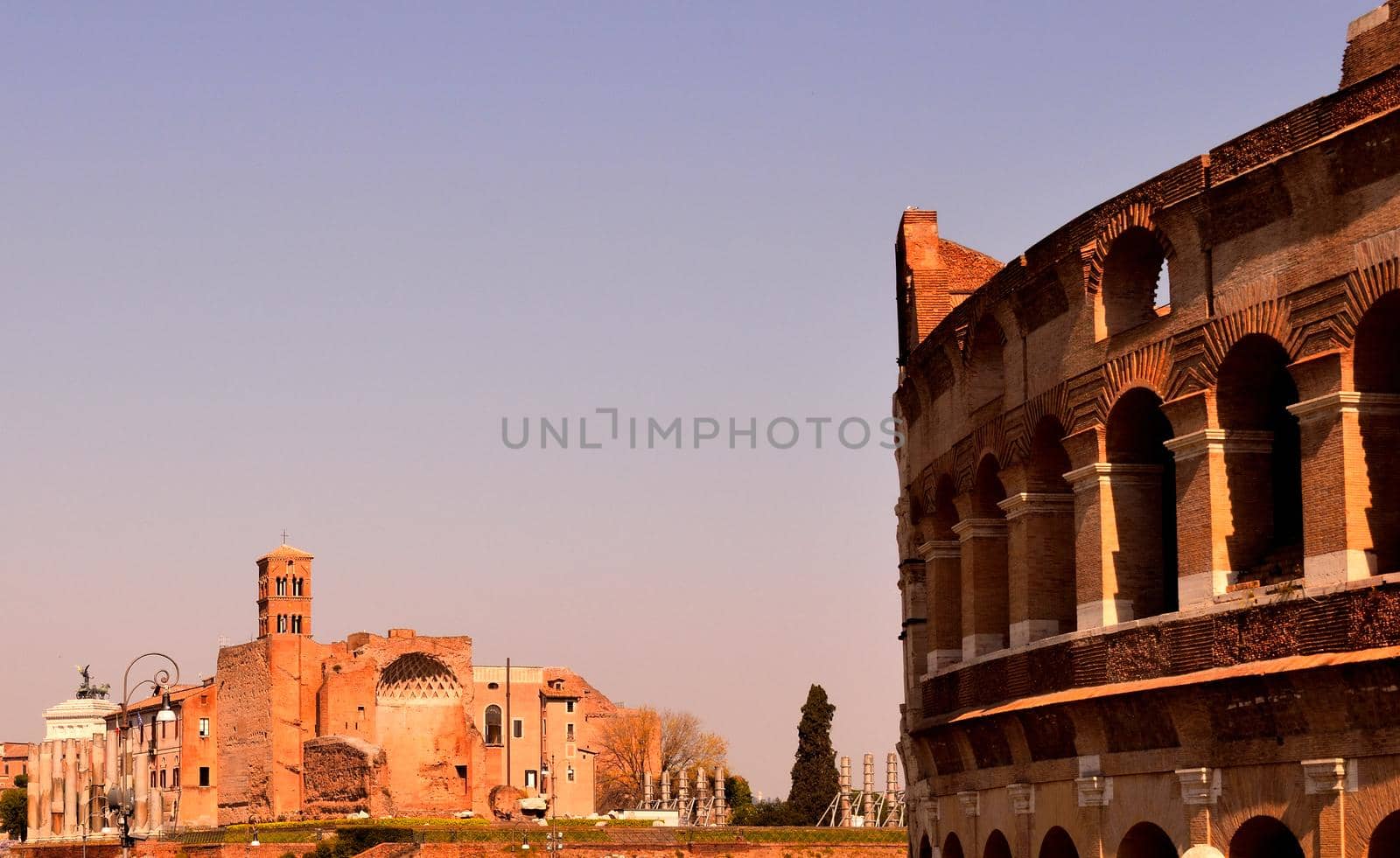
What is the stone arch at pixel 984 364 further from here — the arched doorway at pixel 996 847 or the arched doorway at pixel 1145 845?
the arched doorway at pixel 1145 845

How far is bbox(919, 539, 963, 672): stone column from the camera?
2052 centimetres

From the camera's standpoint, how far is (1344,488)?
12984 mm

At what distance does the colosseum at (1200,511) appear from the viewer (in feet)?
42.0

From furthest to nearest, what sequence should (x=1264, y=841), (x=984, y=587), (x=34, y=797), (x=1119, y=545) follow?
1. (x=34, y=797)
2. (x=984, y=587)
3. (x=1119, y=545)
4. (x=1264, y=841)

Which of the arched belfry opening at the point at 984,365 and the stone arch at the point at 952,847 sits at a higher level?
the arched belfry opening at the point at 984,365

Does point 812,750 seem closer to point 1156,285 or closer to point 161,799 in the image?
point 161,799

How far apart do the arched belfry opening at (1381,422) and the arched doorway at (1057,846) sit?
4.69 meters

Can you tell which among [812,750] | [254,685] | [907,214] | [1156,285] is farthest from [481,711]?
[1156,285]

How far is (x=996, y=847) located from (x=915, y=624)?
4023 mm

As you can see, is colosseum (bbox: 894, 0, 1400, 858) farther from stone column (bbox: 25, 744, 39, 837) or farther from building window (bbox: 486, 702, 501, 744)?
building window (bbox: 486, 702, 501, 744)

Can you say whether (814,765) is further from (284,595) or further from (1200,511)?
(1200,511)

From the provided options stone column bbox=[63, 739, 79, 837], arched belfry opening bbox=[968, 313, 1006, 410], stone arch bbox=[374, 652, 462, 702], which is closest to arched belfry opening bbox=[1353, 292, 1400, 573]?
arched belfry opening bbox=[968, 313, 1006, 410]

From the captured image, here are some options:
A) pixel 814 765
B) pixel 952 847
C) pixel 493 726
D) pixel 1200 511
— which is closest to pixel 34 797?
pixel 493 726

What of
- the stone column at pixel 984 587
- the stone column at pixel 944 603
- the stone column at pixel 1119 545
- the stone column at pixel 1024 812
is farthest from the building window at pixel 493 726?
the stone column at pixel 1119 545
